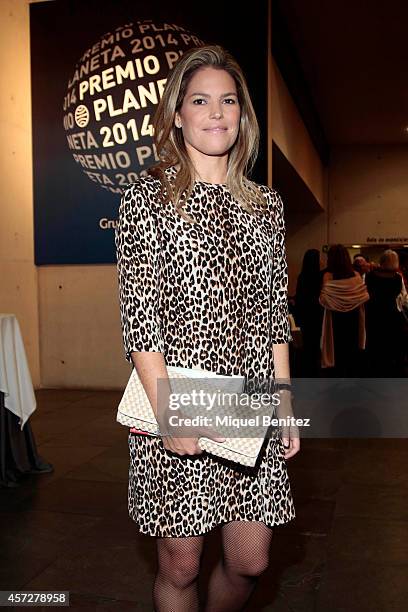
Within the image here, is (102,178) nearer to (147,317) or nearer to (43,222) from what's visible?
(43,222)

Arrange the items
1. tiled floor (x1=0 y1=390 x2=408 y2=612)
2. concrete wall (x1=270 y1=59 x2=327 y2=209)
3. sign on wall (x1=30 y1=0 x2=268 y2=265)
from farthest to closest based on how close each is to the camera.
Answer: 1. concrete wall (x1=270 y1=59 x2=327 y2=209)
2. sign on wall (x1=30 y1=0 x2=268 y2=265)
3. tiled floor (x1=0 y1=390 x2=408 y2=612)

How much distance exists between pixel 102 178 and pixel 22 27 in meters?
1.91

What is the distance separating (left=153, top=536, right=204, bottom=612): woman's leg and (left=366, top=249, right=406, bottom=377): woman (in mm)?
6017

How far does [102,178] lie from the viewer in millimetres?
6488

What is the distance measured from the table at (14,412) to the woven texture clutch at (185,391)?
2.53 meters

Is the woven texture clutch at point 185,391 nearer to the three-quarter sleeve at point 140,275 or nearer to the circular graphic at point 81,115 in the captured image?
the three-quarter sleeve at point 140,275

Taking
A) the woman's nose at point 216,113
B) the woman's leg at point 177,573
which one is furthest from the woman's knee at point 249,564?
the woman's nose at point 216,113

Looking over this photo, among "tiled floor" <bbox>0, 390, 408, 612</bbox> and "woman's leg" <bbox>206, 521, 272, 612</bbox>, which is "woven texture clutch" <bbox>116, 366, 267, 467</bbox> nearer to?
"woman's leg" <bbox>206, 521, 272, 612</bbox>

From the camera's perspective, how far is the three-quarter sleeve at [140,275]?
4.39 feet

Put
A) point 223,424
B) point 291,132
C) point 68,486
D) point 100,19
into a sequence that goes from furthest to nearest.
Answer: point 291,132
point 100,19
point 68,486
point 223,424

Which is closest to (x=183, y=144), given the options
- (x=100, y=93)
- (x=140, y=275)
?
(x=140, y=275)

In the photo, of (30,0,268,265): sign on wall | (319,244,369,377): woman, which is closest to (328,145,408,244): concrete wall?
(319,244,369,377): woman

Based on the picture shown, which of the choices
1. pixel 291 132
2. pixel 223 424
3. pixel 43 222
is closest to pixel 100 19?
pixel 43 222

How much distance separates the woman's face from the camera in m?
1.45
